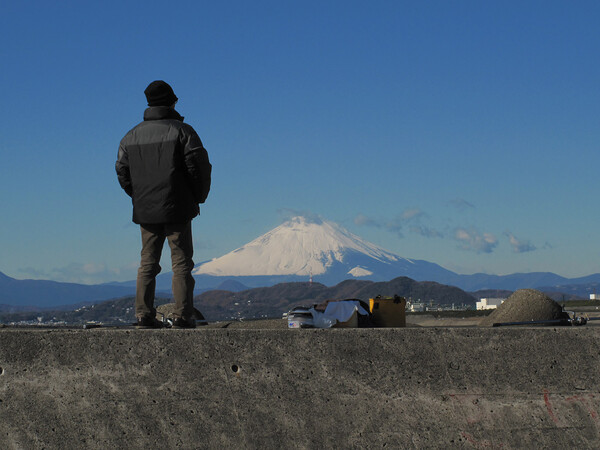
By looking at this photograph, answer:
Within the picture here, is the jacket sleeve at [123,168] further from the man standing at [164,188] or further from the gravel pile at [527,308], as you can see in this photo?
the gravel pile at [527,308]

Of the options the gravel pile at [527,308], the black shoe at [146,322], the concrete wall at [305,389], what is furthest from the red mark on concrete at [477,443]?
the gravel pile at [527,308]

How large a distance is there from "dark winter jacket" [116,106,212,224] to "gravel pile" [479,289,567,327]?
1096cm

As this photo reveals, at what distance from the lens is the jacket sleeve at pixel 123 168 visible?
22.2 feet

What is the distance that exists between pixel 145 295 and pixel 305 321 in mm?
1424

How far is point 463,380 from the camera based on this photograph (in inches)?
207

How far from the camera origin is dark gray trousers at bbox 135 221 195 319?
6.50 metres

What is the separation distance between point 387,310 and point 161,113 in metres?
2.80

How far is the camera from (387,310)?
737 centimetres

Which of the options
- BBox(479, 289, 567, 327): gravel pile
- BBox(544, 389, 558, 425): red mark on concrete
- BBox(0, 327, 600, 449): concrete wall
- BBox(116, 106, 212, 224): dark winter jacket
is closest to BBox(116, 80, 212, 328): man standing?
BBox(116, 106, 212, 224): dark winter jacket

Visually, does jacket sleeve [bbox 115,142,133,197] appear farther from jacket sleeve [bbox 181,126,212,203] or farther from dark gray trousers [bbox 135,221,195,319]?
jacket sleeve [bbox 181,126,212,203]

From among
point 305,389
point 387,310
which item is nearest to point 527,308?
point 387,310

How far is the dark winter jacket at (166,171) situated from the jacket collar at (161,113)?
7 cm

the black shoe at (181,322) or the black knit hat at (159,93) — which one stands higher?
the black knit hat at (159,93)

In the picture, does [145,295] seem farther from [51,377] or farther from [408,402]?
[408,402]
